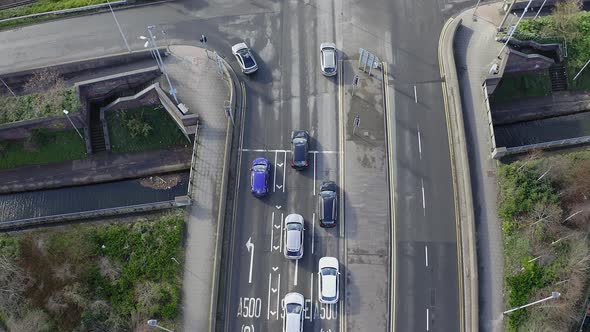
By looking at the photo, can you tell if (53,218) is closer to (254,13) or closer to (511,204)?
(254,13)

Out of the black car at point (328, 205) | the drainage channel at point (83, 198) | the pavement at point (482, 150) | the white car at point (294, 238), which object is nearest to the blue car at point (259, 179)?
the white car at point (294, 238)

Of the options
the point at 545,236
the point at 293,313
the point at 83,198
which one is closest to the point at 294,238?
the point at 293,313

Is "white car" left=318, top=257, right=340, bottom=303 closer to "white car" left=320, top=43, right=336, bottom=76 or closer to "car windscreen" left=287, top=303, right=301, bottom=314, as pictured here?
"car windscreen" left=287, top=303, right=301, bottom=314

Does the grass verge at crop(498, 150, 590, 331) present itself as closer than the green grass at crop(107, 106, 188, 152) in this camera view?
Yes

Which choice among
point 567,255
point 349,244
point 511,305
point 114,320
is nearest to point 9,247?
point 114,320

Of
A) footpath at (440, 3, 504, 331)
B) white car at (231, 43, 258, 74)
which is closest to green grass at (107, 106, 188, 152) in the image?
white car at (231, 43, 258, 74)

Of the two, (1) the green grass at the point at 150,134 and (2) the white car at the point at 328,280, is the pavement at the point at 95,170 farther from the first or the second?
(2) the white car at the point at 328,280
